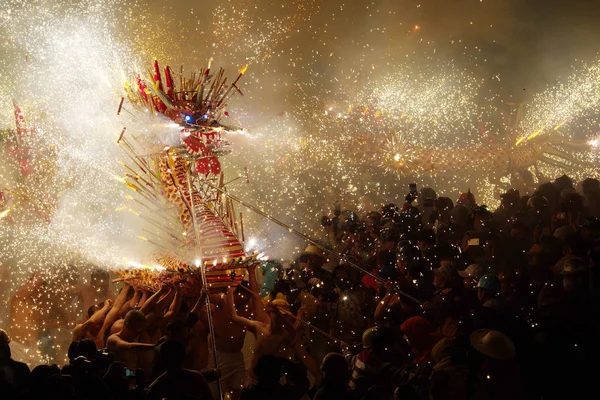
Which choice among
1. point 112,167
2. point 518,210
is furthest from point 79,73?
point 518,210

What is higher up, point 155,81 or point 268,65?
point 268,65

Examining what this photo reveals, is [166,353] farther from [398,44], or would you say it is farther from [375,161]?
[398,44]

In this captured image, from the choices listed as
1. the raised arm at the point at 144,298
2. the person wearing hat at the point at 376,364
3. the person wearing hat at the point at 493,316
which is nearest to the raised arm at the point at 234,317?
the raised arm at the point at 144,298

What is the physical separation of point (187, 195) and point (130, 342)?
1.39 meters

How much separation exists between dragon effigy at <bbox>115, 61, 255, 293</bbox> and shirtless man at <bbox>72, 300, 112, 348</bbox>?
0.33 m

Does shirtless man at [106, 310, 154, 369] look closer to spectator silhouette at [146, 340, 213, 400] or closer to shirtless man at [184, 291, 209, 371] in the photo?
shirtless man at [184, 291, 209, 371]

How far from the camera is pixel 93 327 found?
15.8 ft

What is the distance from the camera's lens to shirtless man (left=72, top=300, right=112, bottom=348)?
4.71 metres

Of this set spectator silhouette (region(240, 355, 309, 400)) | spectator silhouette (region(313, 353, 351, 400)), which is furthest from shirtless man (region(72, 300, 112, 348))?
spectator silhouette (region(313, 353, 351, 400))

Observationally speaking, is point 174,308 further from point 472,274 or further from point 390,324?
point 472,274

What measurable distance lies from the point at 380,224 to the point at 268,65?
17.1 ft

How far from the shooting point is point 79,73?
25.0 feet

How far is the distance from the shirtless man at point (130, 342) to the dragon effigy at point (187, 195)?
602 millimetres

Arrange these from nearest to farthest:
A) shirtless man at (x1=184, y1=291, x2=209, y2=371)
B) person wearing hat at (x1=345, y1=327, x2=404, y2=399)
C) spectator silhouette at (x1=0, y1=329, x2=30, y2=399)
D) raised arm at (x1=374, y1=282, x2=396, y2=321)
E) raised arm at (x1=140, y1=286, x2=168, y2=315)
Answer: spectator silhouette at (x1=0, y1=329, x2=30, y2=399) < person wearing hat at (x1=345, y1=327, x2=404, y2=399) < raised arm at (x1=374, y1=282, x2=396, y2=321) < shirtless man at (x1=184, y1=291, x2=209, y2=371) < raised arm at (x1=140, y1=286, x2=168, y2=315)
